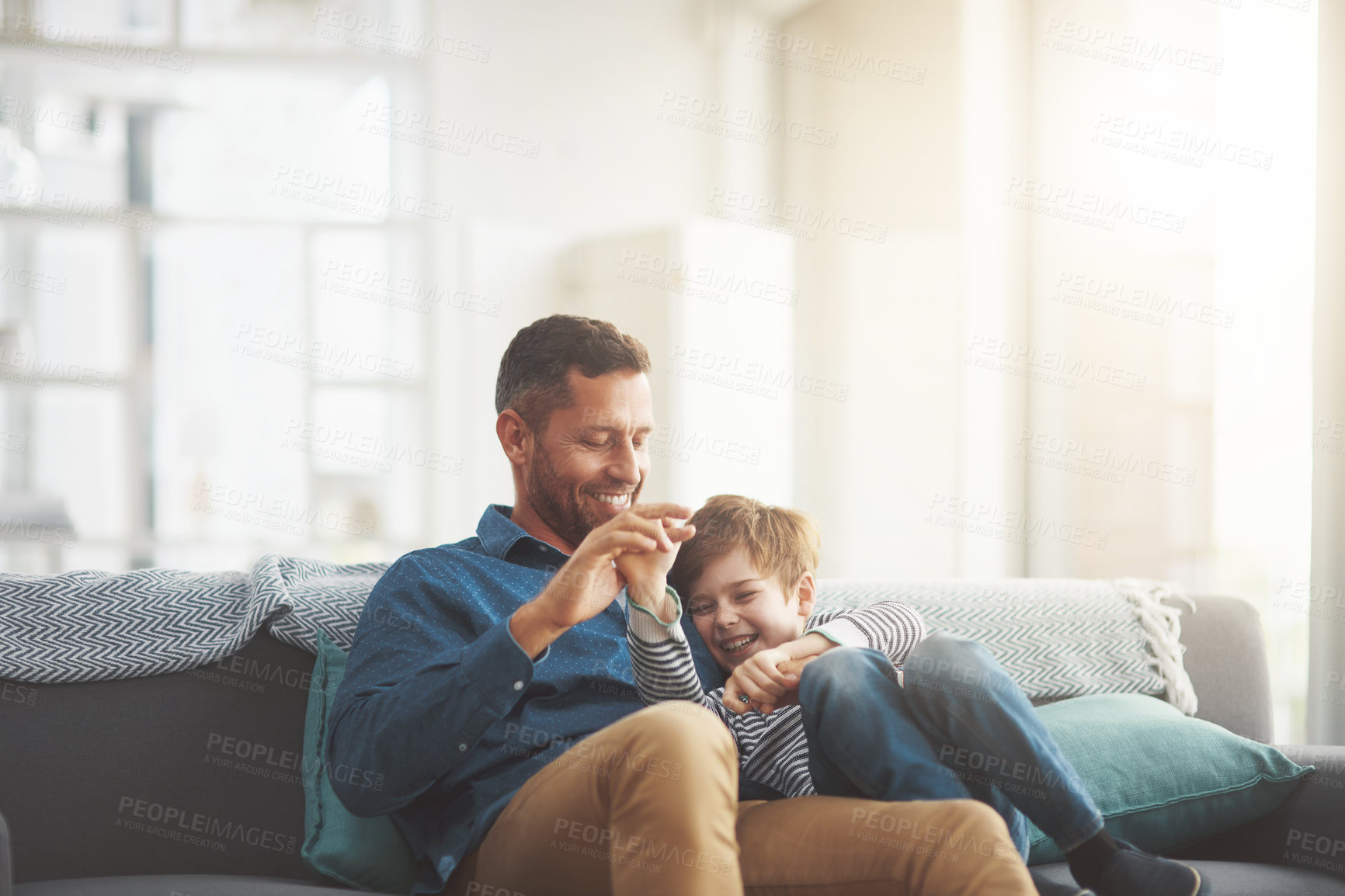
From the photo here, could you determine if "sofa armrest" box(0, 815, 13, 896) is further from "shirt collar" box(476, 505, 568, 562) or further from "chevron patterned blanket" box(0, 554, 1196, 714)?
"shirt collar" box(476, 505, 568, 562)

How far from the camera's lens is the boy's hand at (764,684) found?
1310 mm

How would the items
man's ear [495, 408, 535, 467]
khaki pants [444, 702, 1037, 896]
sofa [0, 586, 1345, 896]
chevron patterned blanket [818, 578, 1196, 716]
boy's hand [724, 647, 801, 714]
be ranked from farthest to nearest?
chevron patterned blanket [818, 578, 1196, 716] < man's ear [495, 408, 535, 467] < sofa [0, 586, 1345, 896] < boy's hand [724, 647, 801, 714] < khaki pants [444, 702, 1037, 896]

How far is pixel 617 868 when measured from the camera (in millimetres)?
1041

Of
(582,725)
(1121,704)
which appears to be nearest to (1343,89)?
(1121,704)

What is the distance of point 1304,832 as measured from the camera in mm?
1505

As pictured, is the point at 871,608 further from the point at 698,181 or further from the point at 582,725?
the point at 698,181

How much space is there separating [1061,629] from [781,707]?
2.29 ft

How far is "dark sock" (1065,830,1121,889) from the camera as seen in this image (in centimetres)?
121

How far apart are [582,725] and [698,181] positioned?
3088mm

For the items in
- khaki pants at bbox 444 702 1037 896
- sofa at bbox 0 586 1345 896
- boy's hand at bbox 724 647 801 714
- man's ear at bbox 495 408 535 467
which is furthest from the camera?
man's ear at bbox 495 408 535 467

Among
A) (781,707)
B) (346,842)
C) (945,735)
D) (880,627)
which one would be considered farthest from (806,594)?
(346,842)

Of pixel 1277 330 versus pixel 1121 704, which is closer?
pixel 1121 704

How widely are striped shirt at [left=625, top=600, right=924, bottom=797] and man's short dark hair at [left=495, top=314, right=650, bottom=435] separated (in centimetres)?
38

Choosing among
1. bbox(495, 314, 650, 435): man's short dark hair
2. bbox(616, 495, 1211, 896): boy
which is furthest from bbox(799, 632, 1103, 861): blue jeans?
bbox(495, 314, 650, 435): man's short dark hair
